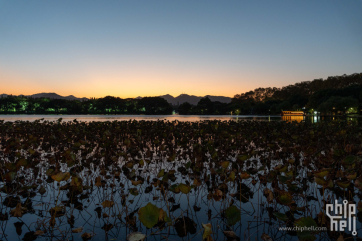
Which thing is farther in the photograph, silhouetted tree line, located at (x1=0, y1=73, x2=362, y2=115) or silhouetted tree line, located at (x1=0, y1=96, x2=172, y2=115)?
silhouetted tree line, located at (x1=0, y1=96, x2=172, y2=115)

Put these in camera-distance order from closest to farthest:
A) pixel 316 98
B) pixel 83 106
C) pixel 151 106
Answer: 1. pixel 316 98
2. pixel 83 106
3. pixel 151 106

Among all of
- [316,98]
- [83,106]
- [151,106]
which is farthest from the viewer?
[151,106]

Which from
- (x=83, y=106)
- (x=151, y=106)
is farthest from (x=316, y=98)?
(x=83, y=106)

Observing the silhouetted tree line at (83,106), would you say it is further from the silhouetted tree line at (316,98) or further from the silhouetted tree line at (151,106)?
the silhouetted tree line at (316,98)

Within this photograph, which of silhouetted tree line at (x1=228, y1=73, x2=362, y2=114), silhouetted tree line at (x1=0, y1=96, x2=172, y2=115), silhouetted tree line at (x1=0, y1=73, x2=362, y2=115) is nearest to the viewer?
silhouetted tree line at (x1=228, y1=73, x2=362, y2=114)

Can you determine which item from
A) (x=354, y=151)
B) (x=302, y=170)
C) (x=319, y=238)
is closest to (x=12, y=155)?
(x=319, y=238)

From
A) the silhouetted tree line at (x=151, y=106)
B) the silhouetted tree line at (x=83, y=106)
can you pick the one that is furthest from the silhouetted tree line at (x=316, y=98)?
the silhouetted tree line at (x=83, y=106)

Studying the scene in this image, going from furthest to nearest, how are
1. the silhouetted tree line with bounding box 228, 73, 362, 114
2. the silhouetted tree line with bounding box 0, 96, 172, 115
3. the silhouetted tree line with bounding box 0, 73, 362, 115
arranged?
the silhouetted tree line with bounding box 0, 96, 172, 115 < the silhouetted tree line with bounding box 0, 73, 362, 115 < the silhouetted tree line with bounding box 228, 73, 362, 114

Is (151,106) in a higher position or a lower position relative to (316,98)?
lower

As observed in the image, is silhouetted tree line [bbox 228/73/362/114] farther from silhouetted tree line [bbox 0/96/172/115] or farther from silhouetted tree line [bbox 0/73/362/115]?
silhouetted tree line [bbox 0/96/172/115]

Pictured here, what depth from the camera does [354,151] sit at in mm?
6273

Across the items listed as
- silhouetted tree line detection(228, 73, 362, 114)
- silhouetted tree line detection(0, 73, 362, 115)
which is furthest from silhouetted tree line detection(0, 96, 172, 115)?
silhouetted tree line detection(228, 73, 362, 114)

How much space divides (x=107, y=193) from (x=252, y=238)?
300 centimetres

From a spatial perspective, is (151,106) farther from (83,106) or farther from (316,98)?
(316,98)
